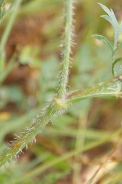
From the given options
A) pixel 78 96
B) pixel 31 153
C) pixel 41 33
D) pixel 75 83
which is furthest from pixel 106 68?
pixel 78 96

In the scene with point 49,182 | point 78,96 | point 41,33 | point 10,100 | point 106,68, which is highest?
point 41,33

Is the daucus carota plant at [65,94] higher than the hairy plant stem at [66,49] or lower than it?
lower

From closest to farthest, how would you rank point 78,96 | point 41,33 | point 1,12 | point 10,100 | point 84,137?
point 78,96
point 1,12
point 84,137
point 10,100
point 41,33

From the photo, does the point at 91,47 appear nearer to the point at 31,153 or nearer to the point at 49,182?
the point at 31,153

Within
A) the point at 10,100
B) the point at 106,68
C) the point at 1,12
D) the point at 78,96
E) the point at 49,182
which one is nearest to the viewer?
the point at 78,96

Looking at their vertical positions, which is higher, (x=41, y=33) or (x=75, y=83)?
(x=41, y=33)

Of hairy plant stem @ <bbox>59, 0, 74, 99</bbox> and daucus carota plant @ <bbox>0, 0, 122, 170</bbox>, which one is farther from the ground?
hairy plant stem @ <bbox>59, 0, 74, 99</bbox>

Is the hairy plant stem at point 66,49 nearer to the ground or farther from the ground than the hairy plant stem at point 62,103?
farther from the ground

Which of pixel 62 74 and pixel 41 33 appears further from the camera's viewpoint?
pixel 41 33

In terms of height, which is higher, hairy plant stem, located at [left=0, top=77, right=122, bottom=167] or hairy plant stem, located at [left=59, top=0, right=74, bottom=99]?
hairy plant stem, located at [left=59, top=0, right=74, bottom=99]

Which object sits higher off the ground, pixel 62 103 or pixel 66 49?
pixel 66 49

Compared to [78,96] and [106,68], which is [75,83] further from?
[78,96]
